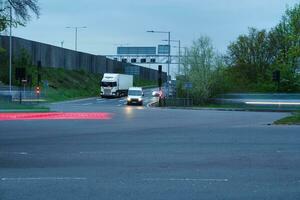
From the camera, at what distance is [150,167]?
41.3 feet

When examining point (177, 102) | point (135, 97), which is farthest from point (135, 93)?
point (177, 102)

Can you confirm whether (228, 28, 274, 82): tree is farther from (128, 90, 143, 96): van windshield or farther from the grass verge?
the grass verge

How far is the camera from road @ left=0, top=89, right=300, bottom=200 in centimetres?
951

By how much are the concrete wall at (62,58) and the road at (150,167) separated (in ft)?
196

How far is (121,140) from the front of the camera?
19547 millimetres

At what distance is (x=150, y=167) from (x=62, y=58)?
8826cm

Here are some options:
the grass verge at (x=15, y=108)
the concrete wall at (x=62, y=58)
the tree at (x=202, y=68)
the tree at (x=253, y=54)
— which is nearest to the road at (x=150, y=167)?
the grass verge at (x=15, y=108)

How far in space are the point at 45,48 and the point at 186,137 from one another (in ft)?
242

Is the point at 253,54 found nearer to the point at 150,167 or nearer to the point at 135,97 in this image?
the point at 135,97

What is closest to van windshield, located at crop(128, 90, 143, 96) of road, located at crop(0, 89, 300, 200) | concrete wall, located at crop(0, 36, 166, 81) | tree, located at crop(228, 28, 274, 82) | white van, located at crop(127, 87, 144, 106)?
white van, located at crop(127, 87, 144, 106)

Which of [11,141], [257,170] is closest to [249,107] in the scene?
[11,141]

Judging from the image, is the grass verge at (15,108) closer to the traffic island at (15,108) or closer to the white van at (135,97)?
the traffic island at (15,108)

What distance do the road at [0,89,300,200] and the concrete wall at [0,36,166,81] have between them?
2355 inches

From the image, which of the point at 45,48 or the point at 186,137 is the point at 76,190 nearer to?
the point at 186,137
